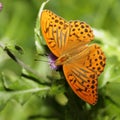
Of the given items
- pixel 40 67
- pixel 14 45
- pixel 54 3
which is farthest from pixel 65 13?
pixel 14 45

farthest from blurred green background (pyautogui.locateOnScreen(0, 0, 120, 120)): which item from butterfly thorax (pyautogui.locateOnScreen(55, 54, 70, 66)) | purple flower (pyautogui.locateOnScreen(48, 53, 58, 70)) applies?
butterfly thorax (pyautogui.locateOnScreen(55, 54, 70, 66))

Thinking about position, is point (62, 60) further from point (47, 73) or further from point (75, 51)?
point (47, 73)

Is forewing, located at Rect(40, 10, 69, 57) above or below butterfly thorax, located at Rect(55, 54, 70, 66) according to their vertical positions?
above

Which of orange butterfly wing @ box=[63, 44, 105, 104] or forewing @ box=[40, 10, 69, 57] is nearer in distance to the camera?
orange butterfly wing @ box=[63, 44, 105, 104]

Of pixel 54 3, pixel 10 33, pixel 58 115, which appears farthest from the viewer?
pixel 54 3

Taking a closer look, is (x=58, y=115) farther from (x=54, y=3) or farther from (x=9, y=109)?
(x=54, y=3)

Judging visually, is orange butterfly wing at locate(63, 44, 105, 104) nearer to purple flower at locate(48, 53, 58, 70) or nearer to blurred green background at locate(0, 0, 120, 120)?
purple flower at locate(48, 53, 58, 70)

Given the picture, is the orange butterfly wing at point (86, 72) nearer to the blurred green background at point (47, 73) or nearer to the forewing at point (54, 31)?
the forewing at point (54, 31)
